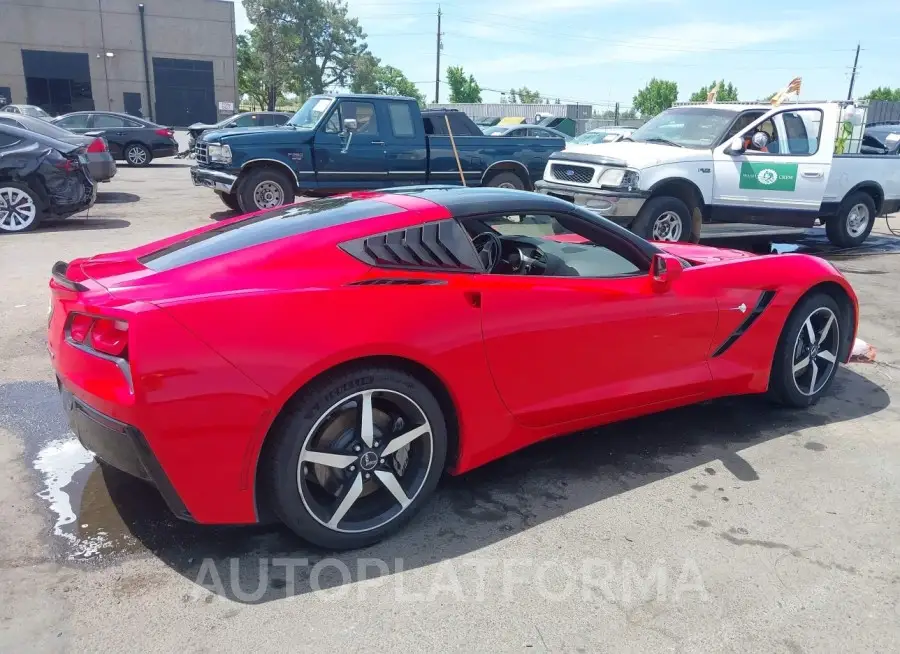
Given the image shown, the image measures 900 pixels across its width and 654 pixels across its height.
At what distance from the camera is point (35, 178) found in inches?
397

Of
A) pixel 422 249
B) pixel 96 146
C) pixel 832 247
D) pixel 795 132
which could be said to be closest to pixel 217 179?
pixel 96 146

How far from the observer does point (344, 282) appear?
9.55ft

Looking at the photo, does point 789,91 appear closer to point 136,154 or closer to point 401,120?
point 401,120

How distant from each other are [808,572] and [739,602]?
40 centimetres

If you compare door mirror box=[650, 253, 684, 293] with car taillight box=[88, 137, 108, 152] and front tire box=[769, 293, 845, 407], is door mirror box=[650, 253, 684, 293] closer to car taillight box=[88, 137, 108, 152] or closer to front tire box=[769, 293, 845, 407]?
front tire box=[769, 293, 845, 407]

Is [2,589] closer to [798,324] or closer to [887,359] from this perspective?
[798,324]

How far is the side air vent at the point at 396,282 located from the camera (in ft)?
9.71

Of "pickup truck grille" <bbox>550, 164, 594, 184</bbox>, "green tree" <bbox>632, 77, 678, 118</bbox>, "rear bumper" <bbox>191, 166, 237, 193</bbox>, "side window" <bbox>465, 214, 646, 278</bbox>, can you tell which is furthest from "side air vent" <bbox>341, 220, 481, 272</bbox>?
"green tree" <bbox>632, 77, 678, 118</bbox>

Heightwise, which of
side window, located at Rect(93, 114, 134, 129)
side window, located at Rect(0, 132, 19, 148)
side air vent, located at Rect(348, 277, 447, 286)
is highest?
side window, located at Rect(93, 114, 134, 129)

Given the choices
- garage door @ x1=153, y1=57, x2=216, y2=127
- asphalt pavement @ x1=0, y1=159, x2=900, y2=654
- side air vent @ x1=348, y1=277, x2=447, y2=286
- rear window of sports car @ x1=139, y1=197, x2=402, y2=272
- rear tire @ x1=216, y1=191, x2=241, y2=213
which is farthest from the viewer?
garage door @ x1=153, y1=57, x2=216, y2=127

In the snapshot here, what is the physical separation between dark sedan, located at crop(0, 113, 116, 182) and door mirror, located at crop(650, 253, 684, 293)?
9459 millimetres

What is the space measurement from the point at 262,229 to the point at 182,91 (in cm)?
5100

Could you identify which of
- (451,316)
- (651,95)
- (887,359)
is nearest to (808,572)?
(451,316)

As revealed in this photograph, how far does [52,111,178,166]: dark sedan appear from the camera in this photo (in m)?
20.8
